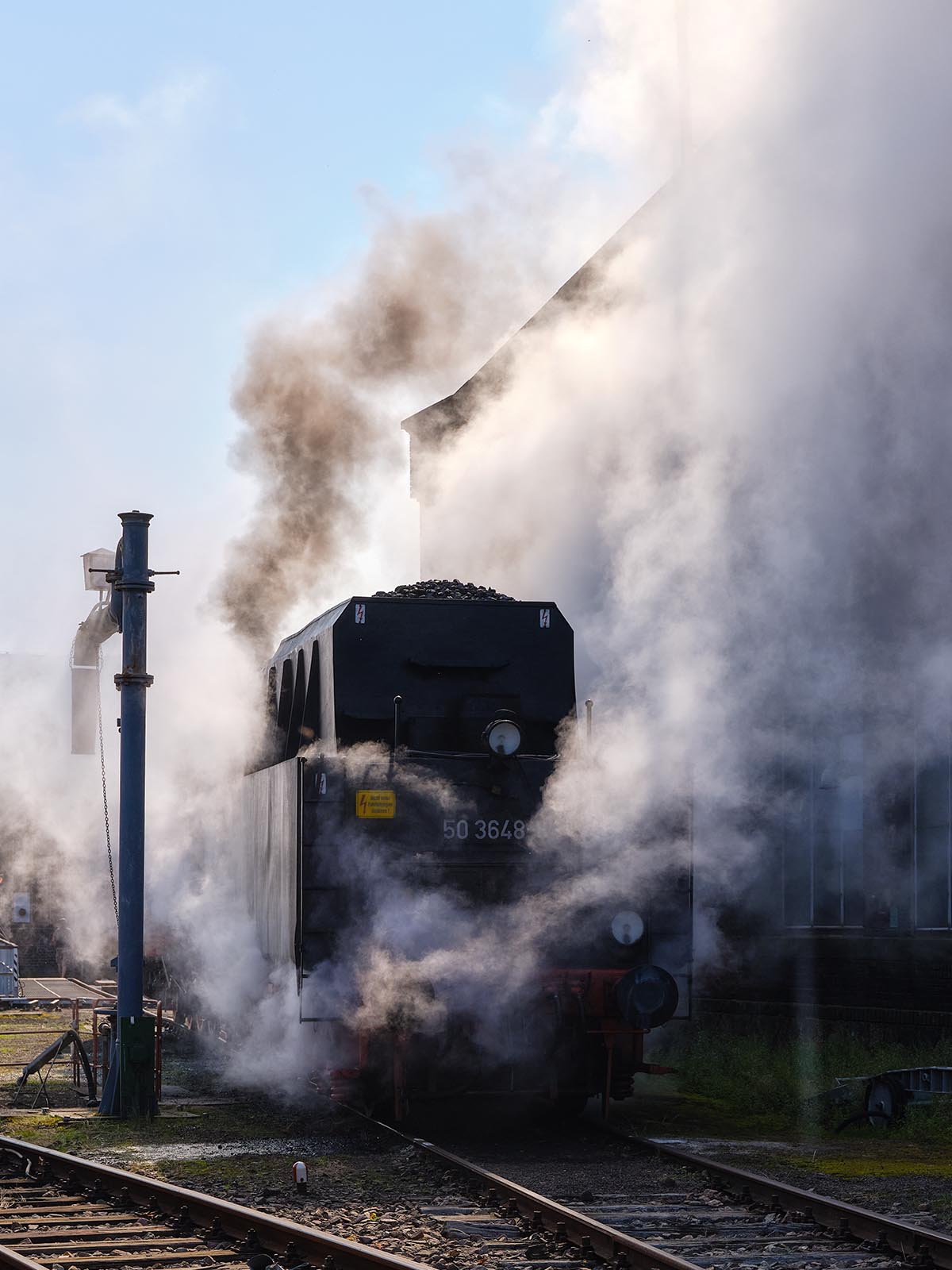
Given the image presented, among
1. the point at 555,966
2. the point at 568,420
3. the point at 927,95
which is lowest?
the point at 555,966

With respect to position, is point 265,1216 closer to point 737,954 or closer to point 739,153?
point 737,954

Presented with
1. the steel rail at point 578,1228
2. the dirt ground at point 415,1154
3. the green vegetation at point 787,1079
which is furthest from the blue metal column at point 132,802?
the green vegetation at point 787,1079

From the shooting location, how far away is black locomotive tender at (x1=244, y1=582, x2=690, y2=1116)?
10.1 meters

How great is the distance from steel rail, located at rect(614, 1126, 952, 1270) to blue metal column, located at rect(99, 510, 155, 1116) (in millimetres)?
4131

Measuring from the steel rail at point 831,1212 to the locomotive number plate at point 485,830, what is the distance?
7.68 feet

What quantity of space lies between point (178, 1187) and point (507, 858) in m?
3.31

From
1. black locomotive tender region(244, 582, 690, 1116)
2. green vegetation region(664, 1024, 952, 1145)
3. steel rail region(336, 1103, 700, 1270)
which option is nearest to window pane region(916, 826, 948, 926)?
green vegetation region(664, 1024, 952, 1145)

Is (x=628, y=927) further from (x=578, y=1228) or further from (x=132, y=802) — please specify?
(x=132, y=802)

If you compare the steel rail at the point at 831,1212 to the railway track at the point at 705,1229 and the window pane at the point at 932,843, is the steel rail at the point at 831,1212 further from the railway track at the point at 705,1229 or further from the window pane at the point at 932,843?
the window pane at the point at 932,843

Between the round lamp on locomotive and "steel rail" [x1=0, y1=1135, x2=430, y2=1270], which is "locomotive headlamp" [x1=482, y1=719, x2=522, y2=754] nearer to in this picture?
the round lamp on locomotive

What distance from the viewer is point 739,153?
1480cm

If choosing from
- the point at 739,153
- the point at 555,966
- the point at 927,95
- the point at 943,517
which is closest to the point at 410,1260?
the point at 555,966

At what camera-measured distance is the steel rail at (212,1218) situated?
633cm

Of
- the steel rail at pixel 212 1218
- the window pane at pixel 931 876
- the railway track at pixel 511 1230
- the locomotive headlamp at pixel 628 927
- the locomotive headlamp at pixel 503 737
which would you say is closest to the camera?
the steel rail at pixel 212 1218
